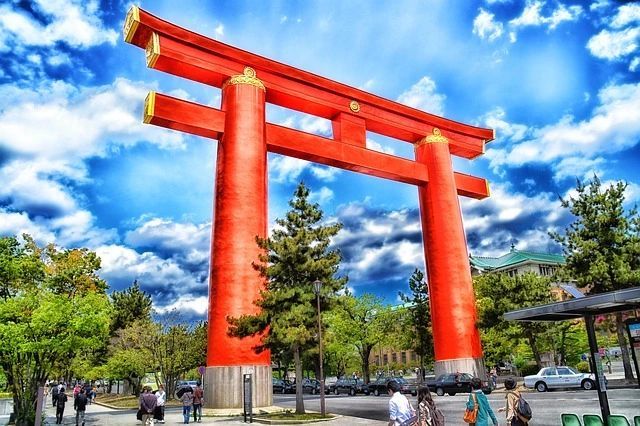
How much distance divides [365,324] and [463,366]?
20.4 m

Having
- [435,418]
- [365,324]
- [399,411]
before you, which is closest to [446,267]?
[365,324]

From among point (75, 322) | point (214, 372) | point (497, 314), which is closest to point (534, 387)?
point (497, 314)

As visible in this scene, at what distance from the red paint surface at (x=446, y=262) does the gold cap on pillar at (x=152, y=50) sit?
18500mm

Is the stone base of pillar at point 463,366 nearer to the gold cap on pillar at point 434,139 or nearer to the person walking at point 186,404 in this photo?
the gold cap on pillar at point 434,139

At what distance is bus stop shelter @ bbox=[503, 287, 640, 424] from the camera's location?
835cm

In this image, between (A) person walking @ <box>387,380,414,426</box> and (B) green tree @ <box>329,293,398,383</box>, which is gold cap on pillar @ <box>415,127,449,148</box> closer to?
(B) green tree @ <box>329,293,398,383</box>

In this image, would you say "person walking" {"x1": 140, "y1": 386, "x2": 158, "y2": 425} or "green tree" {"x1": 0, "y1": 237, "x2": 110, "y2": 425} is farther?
"green tree" {"x1": 0, "y1": 237, "x2": 110, "y2": 425}

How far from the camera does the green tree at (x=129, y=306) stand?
51250 millimetres

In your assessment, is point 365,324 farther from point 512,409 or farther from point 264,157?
point 512,409

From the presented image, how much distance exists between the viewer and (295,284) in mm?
21156

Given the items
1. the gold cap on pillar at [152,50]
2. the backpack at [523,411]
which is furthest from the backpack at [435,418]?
the gold cap on pillar at [152,50]

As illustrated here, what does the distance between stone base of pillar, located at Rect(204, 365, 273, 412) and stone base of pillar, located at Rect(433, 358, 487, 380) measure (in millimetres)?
12599

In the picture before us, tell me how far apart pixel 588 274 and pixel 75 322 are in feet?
87.8

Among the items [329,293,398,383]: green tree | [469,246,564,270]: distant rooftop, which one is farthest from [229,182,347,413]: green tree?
[469,246,564,270]: distant rooftop
